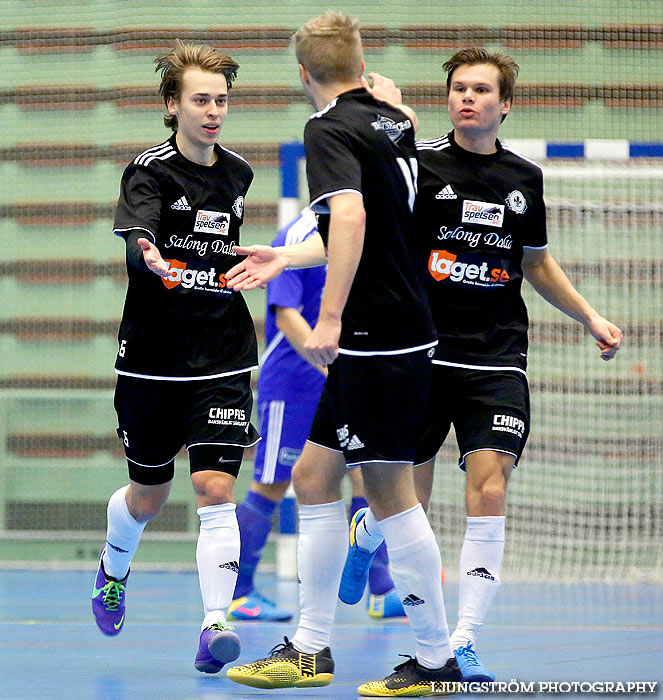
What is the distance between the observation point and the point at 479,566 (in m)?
3.77

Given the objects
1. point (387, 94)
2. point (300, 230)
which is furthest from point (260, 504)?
point (387, 94)

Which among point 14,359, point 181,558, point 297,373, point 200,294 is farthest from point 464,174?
point 14,359

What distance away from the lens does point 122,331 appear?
4148 mm

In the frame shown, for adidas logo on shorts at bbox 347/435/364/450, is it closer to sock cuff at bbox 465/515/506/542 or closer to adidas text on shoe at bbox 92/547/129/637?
sock cuff at bbox 465/515/506/542

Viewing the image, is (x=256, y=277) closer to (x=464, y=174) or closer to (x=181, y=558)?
(x=464, y=174)

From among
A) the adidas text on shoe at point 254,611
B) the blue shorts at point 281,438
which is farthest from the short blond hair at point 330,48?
the adidas text on shoe at point 254,611

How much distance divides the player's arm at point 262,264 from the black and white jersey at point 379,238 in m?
0.12

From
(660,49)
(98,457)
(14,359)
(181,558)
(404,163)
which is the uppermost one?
(660,49)

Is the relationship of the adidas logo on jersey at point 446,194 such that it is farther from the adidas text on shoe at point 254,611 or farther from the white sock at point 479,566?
the adidas text on shoe at point 254,611

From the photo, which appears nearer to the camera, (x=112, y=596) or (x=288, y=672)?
(x=288, y=672)

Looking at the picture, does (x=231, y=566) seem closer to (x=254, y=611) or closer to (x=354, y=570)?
(x=354, y=570)

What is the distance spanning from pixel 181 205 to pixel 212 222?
0.39 ft

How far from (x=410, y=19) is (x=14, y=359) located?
3.69 m

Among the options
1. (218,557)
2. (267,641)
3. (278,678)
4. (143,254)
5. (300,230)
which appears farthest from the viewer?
(300,230)
